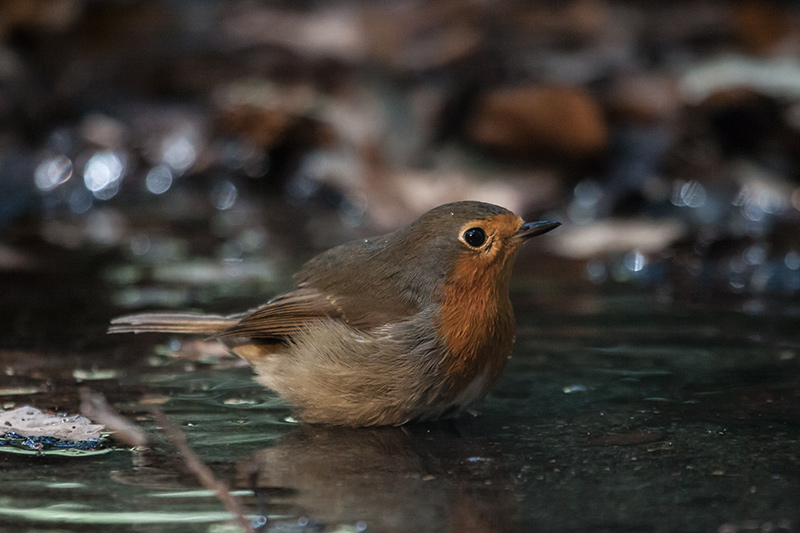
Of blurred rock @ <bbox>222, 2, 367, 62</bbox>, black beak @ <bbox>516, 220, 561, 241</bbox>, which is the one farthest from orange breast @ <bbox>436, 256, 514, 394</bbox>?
blurred rock @ <bbox>222, 2, 367, 62</bbox>

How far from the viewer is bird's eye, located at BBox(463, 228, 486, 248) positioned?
3434 mm

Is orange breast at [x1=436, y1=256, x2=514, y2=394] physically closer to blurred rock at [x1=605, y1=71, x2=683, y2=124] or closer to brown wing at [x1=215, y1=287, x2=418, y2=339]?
brown wing at [x1=215, y1=287, x2=418, y2=339]

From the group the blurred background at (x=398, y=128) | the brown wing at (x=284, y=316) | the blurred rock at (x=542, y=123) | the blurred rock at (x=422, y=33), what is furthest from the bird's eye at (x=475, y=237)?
the blurred rock at (x=422, y=33)

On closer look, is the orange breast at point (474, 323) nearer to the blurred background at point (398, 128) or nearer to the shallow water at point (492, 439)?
the shallow water at point (492, 439)

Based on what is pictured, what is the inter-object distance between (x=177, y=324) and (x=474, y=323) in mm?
1195

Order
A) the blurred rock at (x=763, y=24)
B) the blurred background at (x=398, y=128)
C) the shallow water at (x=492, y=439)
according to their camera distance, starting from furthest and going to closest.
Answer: the blurred rock at (x=763, y=24), the blurred background at (x=398, y=128), the shallow water at (x=492, y=439)

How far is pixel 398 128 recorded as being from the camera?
27.0 feet

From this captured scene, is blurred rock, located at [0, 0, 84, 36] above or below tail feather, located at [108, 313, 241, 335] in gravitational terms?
above

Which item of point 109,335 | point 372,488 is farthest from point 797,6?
point 372,488

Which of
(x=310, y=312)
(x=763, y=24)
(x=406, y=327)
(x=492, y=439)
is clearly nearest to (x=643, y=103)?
(x=763, y=24)

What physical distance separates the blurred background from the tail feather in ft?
6.26

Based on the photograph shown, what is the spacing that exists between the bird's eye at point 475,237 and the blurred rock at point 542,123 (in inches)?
154

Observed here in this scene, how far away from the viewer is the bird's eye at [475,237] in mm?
3434

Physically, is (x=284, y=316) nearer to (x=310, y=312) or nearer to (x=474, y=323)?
(x=310, y=312)
